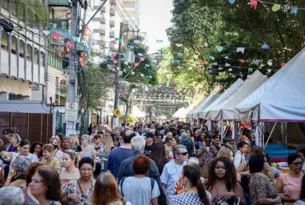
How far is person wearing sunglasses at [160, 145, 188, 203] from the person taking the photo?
7.96 metres

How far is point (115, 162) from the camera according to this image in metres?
8.97

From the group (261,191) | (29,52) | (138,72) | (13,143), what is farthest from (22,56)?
(138,72)

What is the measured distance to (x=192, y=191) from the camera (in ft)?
18.2

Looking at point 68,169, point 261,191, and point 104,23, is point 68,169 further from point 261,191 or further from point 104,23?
point 104,23

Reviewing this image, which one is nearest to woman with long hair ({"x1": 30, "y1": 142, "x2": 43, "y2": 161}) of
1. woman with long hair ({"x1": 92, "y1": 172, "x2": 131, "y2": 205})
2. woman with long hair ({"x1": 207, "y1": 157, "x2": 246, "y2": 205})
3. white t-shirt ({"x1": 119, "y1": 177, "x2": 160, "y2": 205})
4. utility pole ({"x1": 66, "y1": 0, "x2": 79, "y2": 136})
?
white t-shirt ({"x1": 119, "y1": 177, "x2": 160, "y2": 205})

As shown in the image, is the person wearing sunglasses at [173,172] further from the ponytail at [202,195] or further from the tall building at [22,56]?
the tall building at [22,56]

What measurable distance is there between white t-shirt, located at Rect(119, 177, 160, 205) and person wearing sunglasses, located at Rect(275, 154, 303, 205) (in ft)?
5.68

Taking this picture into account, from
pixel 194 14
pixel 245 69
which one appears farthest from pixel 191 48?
pixel 245 69

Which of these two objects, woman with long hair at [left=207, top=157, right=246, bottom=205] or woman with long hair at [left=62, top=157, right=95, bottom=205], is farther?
woman with long hair at [left=207, top=157, right=246, bottom=205]

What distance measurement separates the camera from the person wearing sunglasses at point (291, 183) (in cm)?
689

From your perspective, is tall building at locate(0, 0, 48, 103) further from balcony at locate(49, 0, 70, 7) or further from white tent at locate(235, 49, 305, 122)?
white tent at locate(235, 49, 305, 122)

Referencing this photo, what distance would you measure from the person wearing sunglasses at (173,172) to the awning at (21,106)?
716 inches

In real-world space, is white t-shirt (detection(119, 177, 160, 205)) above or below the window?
below

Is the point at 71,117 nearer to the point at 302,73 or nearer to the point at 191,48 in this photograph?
the point at 302,73
